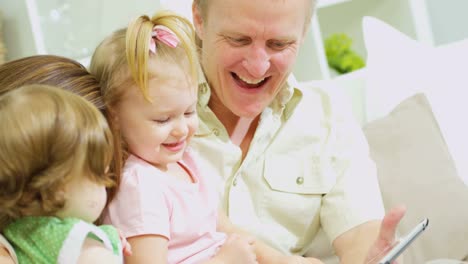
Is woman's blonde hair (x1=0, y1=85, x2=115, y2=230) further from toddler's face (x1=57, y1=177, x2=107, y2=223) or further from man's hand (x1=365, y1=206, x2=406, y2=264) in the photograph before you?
man's hand (x1=365, y1=206, x2=406, y2=264)

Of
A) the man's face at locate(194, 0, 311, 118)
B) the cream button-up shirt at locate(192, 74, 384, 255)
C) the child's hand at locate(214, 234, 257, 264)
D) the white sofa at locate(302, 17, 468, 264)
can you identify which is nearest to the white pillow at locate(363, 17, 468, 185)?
the white sofa at locate(302, 17, 468, 264)

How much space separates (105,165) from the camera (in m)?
1.06

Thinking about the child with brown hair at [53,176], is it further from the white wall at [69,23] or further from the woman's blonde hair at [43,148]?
the white wall at [69,23]

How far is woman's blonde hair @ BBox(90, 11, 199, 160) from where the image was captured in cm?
118

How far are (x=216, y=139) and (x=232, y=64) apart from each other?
0.52ft

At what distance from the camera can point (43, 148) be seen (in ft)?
3.22

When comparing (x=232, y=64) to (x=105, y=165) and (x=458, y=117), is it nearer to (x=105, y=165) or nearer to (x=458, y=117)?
(x=105, y=165)

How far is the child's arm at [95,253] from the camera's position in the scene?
104 cm

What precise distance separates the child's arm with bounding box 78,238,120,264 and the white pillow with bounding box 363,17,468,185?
3.91 feet

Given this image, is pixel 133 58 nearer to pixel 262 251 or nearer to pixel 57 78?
pixel 57 78

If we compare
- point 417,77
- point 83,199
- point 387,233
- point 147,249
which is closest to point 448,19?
point 417,77

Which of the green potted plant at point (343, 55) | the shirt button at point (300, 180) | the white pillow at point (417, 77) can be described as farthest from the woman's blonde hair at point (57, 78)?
the green potted plant at point (343, 55)

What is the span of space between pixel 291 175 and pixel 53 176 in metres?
0.73

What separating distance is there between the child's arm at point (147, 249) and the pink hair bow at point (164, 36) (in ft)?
1.00
